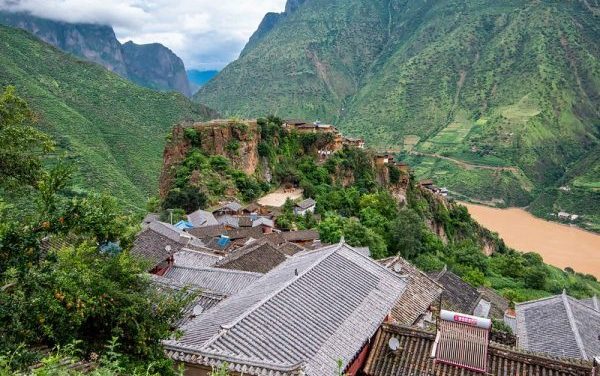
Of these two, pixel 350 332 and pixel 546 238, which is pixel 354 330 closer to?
pixel 350 332

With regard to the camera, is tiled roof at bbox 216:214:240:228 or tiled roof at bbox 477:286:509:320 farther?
tiled roof at bbox 216:214:240:228

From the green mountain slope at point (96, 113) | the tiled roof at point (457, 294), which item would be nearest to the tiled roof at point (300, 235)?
the tiled roof at point (457, 294)

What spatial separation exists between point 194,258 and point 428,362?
60.3ft

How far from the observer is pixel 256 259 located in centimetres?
2705

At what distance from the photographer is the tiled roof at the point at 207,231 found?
39.6 m

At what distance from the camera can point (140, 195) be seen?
58844mm

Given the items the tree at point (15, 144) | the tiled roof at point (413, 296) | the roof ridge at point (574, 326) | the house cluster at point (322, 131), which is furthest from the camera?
the house cluster at point (322, 131)

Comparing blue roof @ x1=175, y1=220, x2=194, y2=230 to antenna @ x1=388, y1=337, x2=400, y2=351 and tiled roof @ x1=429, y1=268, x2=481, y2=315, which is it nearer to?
tiled roof @ x1=429, y1=268, x2=481, y2=315

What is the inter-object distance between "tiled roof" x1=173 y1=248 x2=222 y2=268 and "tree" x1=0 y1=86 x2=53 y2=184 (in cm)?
1502

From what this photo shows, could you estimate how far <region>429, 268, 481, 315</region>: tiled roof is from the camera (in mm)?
28902

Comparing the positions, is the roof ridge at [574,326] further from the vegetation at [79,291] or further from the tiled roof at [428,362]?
the vegetation at [79,291]

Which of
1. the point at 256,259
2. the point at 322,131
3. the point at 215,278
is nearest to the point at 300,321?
the point at 215,278

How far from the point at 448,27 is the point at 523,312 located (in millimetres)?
190008

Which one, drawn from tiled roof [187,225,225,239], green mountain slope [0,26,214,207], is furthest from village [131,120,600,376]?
green mountain slope [0,26,214,207]
